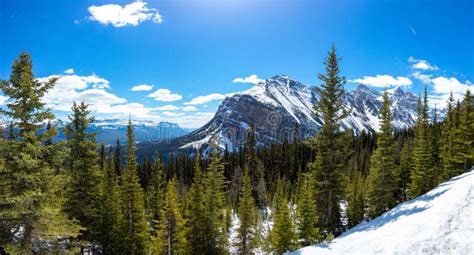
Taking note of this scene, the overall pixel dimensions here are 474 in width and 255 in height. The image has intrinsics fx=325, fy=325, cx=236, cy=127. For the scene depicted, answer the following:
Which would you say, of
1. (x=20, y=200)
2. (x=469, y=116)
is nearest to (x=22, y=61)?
(x=20, y=200)

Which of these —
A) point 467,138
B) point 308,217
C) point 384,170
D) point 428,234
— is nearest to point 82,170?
point 308,217

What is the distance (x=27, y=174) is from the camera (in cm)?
1544

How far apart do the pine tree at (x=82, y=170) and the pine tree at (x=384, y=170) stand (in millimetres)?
24583

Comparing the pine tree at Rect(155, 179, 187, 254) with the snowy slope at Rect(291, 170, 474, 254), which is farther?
the pine tree at Rect(155, 179, 187, 254)

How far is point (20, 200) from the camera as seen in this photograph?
1438cm

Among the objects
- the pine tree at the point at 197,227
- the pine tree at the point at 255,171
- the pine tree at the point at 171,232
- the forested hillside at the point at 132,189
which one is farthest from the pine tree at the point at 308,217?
the pine tree at the point at 255,171

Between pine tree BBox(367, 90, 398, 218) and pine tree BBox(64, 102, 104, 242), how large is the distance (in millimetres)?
24583

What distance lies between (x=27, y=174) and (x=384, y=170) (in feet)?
93.5

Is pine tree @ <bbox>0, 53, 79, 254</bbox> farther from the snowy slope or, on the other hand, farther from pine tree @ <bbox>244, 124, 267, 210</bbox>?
pine tree @ <bbox>244, 124, 267, 210</bbox>

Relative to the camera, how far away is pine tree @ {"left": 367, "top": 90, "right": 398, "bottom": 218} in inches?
Result: 1206

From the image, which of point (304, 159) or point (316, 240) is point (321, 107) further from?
point (304, 159)

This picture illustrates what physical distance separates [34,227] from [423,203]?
19501mm

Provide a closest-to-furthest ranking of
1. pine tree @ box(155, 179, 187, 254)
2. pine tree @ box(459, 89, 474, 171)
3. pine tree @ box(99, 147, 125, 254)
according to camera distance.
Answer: pine tree @ box(99, 147, 125, 254), pine tree @ box(155, 179, 187, 254), pine tree @ box(459, 89, 474, 171)

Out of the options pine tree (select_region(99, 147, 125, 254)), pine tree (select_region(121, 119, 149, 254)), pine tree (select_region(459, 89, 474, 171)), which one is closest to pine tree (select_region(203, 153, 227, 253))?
pine tree (select_region(121, 119, 149, 254))
